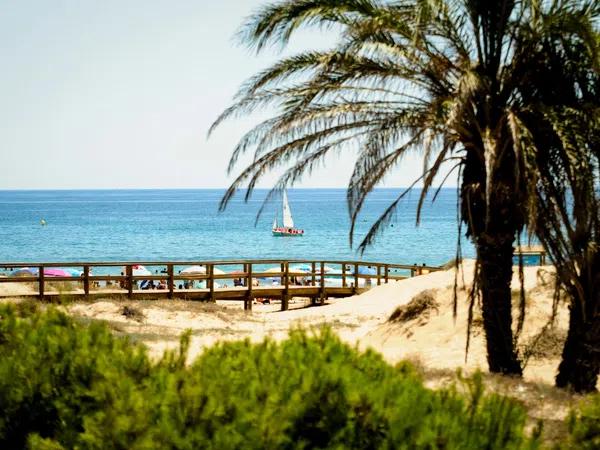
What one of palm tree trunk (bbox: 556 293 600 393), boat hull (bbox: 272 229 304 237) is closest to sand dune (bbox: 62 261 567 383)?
palm tree trunk (bbox: 556 293 600 393)

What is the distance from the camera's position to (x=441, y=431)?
3.34 m

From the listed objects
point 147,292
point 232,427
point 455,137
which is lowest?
point 147,292

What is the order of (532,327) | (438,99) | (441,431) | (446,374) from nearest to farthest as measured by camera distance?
1. (441,431)
2. (438,99)
3. (446,374)
4. (532,327)

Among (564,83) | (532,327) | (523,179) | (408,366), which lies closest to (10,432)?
(408,366)

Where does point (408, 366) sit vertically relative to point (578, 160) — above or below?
below

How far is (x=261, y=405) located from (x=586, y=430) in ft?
6.39

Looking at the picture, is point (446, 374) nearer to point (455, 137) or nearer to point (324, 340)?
point (455, 137)

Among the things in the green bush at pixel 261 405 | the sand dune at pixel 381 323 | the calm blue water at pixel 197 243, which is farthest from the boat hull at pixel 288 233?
the green bush at pixel 261 405

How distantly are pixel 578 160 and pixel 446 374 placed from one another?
3354mm

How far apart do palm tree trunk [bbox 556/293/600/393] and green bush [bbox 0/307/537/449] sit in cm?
498

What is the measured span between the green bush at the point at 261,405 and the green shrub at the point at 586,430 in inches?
25.1

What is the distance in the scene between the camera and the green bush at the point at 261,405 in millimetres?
3346

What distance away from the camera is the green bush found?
11.0 feet

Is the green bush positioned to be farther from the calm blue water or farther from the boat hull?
the boat hull
